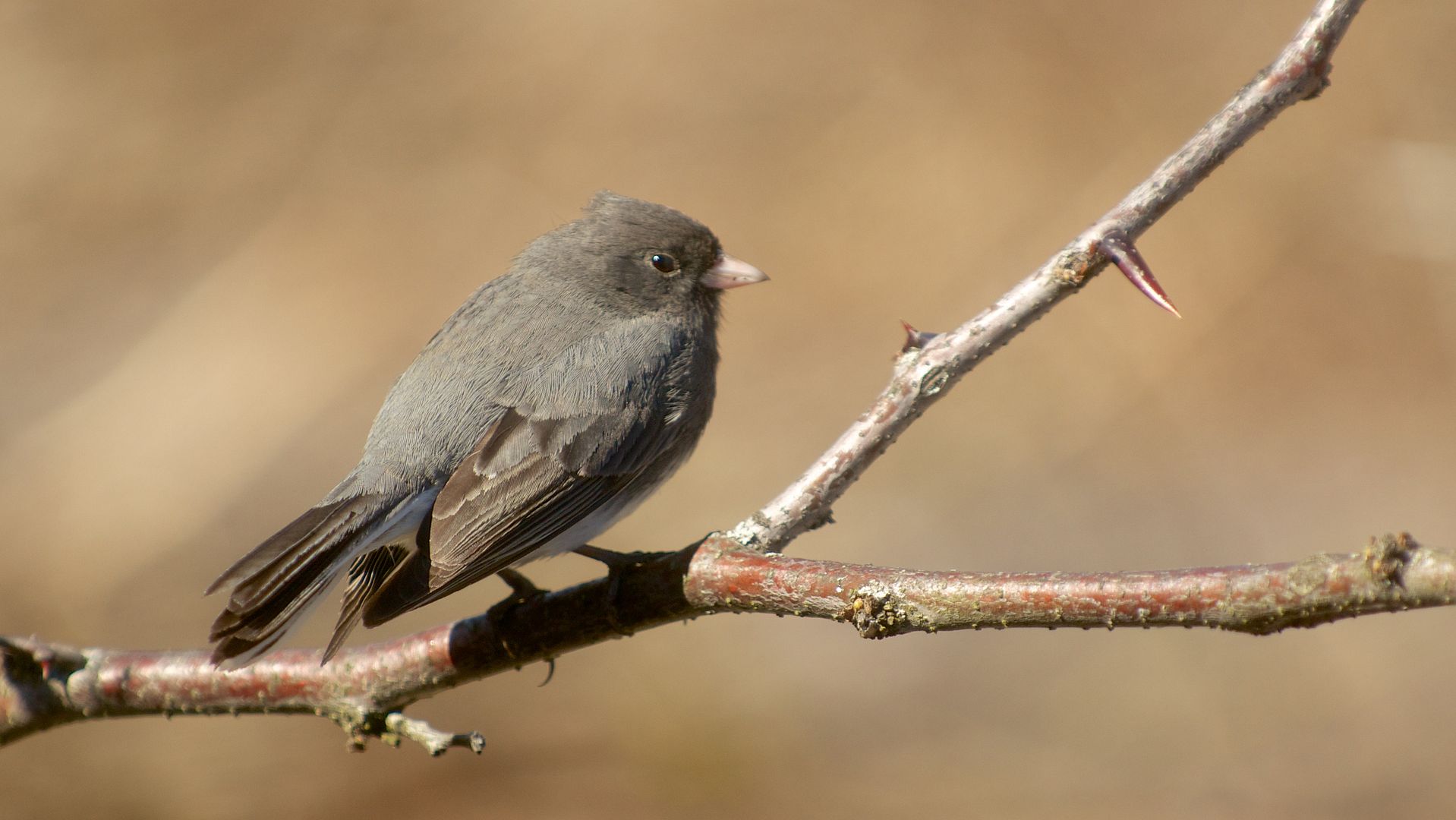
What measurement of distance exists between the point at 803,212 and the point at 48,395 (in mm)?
4341

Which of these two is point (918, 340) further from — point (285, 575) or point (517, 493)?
point (285, 575)

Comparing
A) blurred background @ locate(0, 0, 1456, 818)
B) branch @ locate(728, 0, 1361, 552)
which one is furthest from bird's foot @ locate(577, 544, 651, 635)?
blurred background @ locate(0, 0, 1456, 818)

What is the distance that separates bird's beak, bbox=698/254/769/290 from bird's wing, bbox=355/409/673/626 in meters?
0.67

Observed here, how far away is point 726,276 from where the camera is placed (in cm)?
377

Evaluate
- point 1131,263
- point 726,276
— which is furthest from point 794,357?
point 1131,263

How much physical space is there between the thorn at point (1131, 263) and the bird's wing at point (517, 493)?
1.43 metres

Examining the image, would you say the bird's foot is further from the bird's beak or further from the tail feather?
the bird's beak

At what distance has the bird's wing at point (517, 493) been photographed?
8.90 feet

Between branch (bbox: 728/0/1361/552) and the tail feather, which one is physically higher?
branch (bbox: 728/0/1361/552)

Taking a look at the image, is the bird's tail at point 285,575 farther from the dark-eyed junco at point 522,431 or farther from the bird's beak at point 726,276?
the bird's beak at point 726,276

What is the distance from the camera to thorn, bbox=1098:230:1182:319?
198cm

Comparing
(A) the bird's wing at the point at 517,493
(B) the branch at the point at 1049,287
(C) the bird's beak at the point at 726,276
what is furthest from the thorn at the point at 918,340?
(C) the bird's beak at the point at 726,276

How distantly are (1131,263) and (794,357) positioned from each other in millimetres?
5242

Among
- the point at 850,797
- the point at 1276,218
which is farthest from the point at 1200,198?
the point at 850,797
